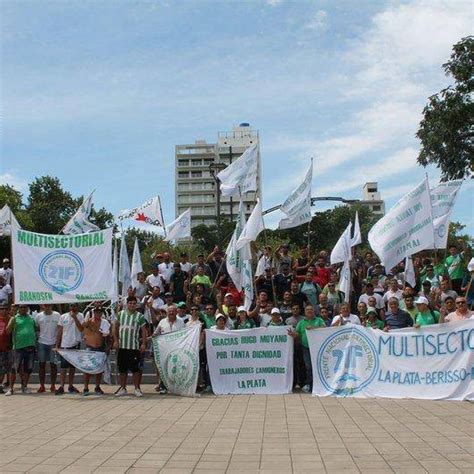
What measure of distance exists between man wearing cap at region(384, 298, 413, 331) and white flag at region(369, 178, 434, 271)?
29.4 inches

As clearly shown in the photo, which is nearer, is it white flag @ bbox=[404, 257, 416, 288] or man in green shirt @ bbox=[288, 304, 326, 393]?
man in green shirt @ bbox=[288, 304, 326, 393]

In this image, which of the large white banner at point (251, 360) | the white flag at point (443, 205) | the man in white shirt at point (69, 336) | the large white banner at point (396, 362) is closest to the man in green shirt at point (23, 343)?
the man in white shirt at point (69, 336)

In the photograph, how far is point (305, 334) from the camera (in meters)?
11.9

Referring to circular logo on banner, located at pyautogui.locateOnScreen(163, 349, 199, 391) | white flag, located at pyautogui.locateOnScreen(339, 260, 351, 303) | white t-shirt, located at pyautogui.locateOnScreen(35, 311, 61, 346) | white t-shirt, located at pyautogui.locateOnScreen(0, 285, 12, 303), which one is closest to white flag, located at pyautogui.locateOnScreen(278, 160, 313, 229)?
white flag, located at pyautogui.locateOnScreen(339, 260, 351, 303)

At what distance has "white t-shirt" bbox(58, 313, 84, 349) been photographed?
12258mm

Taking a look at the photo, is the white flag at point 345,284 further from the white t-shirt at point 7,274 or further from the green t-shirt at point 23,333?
the white t-shirt at point 7,274

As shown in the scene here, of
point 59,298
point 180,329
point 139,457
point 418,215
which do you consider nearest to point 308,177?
point 418,215

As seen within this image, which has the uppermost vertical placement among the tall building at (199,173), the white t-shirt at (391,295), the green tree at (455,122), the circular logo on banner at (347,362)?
the tall building at (199,173)

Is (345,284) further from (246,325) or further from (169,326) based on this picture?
(169,326)

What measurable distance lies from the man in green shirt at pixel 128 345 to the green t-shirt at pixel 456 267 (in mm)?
7140

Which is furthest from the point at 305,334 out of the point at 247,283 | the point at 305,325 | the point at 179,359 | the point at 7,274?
the point at 7,274

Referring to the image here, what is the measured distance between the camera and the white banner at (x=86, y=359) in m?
11.8

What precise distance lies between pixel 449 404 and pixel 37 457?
20.7 ft

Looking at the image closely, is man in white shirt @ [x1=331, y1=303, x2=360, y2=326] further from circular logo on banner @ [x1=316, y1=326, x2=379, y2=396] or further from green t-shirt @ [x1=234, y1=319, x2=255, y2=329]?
green t-shirt @ [x1=234, y1=319, x2=255, y2=329]
